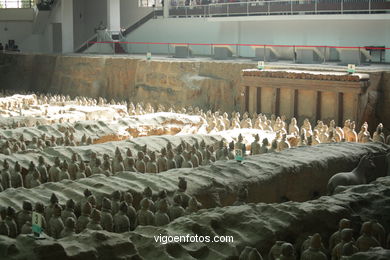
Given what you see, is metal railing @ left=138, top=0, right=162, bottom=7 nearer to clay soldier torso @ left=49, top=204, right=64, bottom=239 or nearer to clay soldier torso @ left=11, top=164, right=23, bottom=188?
clay soldier torso @ left=11, top=164, right=23, bottom=188

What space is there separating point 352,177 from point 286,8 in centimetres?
1136

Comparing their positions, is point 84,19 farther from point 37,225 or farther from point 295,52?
point 37,225

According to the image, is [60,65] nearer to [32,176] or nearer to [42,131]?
[42,131]

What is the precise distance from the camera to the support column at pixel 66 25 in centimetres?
2482

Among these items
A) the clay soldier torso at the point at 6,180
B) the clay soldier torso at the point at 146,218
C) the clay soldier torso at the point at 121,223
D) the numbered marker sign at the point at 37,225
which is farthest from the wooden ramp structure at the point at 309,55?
the numbered marker sign at the point at 37,225

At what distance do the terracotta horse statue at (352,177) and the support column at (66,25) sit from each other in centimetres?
1897

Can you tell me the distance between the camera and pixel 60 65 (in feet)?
71.3

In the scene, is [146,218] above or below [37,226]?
below

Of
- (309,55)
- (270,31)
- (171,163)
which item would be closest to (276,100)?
(309,55)

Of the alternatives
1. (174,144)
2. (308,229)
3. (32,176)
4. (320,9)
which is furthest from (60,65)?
(308,229)

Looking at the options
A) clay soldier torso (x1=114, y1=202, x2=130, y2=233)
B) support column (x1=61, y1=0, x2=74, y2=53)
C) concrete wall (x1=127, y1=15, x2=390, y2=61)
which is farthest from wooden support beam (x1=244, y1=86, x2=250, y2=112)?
support column (x1=61, y1=0, x2=74, y2=53)

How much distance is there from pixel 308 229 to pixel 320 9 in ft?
40.5

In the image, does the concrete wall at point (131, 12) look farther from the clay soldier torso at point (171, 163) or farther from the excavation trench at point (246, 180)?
the excavation trench at point (246, 180)

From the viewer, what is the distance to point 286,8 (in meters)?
18.2
